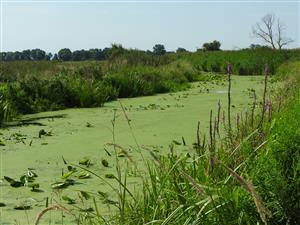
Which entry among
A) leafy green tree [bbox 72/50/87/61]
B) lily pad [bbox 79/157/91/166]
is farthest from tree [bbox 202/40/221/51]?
lily pad [bbox 79/157/91/166]

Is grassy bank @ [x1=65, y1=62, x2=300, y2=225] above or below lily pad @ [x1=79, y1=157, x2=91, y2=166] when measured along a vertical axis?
above

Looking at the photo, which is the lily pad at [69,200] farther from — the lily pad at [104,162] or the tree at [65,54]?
the tree at [65,54]

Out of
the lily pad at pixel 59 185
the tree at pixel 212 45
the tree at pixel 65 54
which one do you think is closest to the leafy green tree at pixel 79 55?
the tree at pixel 65 54

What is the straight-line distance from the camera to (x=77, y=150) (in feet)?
20.5

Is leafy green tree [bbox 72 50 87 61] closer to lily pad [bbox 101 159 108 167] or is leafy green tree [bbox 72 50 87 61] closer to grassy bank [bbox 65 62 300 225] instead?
lily pad [bbox 101 159 108 167]

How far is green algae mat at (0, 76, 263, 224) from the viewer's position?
407 centimetres

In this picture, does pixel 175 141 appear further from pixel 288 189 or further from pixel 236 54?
pixel 236 54

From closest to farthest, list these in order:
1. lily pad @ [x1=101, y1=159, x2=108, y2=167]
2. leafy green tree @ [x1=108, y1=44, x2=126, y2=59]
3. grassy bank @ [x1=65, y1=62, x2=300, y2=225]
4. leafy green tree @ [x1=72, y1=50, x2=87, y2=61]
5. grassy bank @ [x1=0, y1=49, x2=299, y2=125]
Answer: grassy bank @ [x1=65, y1=62, x2=300, y2=225] → lily pad @ [x1=101, y1=159, x2=108, y2=167] → grassy bank @ [x1=0, y1=49, x2=299, y2=125] → leafy green tree @ [x1=108, y1=44, x2=126, y2=59] → leafy green tree @ [x1=72, y1=50, x2=87, y2=61]

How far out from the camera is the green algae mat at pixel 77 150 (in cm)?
407

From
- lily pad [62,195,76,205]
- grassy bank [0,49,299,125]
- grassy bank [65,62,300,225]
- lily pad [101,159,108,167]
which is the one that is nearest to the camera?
grassy bank [65,62,300,225]

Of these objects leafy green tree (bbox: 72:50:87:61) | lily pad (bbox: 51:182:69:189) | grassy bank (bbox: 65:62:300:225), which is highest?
leafy green tree (bbox: 72:50:87:61)

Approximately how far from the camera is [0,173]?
16.9 ft

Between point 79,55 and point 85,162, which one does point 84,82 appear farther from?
point 79,55

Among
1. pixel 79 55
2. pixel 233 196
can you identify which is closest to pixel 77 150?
pixel 233 196
